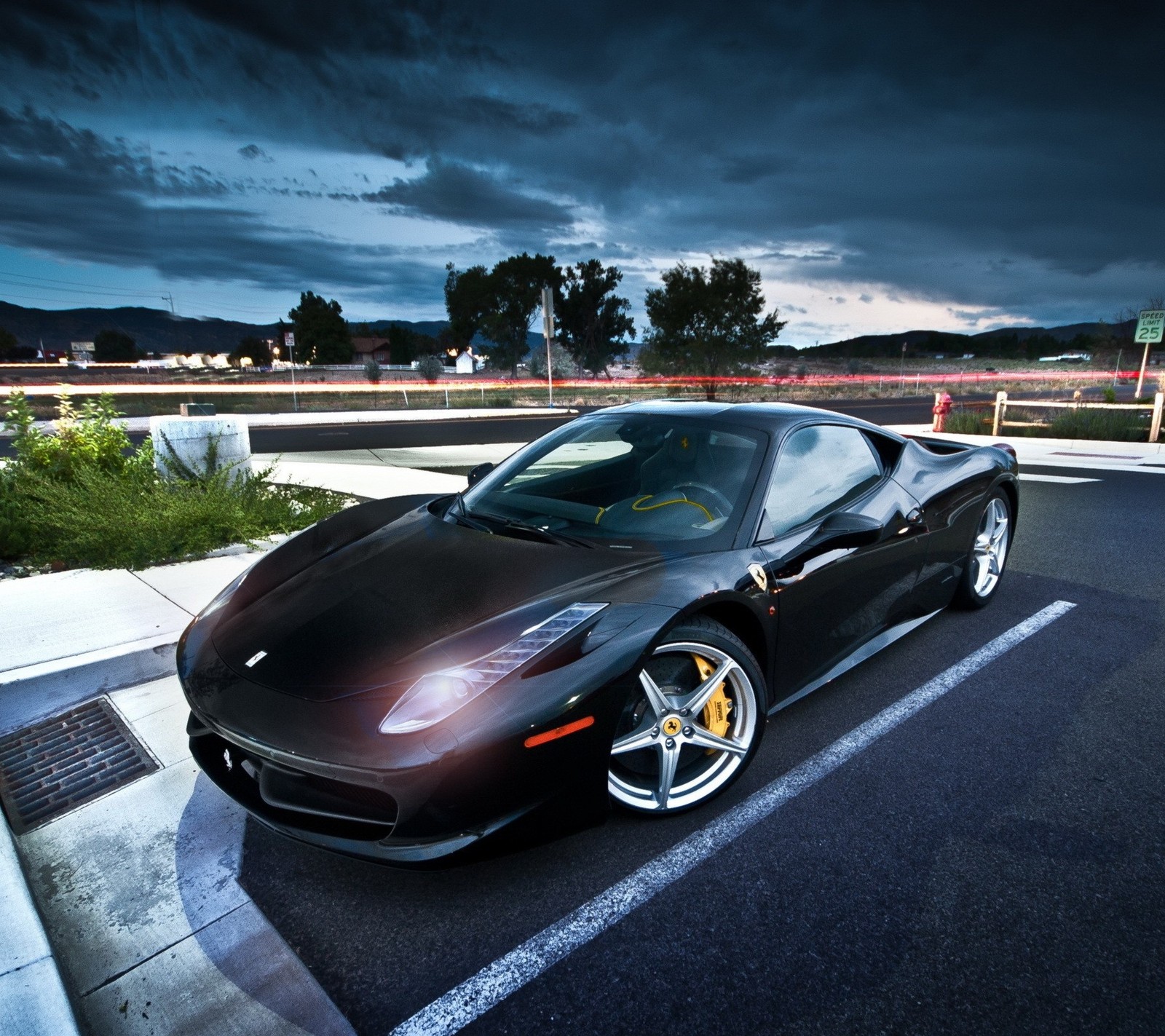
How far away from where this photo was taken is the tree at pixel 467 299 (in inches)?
2933

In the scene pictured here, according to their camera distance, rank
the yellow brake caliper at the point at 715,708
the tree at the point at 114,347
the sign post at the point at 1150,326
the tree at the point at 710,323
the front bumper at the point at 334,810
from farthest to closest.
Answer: the tree at the point at 114,347
the tree at the point at 710,323
the sign post at the point at 1150,326
the yellow brake caliper at the point at 715,708
the front bumper at the point at 334,810

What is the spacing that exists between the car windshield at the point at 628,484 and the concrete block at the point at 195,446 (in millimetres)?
3759

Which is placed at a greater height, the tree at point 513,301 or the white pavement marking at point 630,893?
the tree at point 513,301

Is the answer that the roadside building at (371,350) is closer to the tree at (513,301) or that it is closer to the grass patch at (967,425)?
the tree at (513,301)

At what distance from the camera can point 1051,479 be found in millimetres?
9547

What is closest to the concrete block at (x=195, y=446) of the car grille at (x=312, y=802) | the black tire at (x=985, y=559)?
the car grille at (x=312, y=802)

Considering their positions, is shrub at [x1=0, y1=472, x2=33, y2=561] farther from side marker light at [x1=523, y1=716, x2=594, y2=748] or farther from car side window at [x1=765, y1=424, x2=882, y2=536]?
car side window at [x1=765, y1=424, x2=882, y2=536]

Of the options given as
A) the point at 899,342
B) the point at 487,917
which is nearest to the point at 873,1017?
the point at 487,917

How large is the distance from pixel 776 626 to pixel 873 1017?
1.19 meters

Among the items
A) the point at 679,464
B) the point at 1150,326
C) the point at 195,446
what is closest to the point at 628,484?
the point at 679,464

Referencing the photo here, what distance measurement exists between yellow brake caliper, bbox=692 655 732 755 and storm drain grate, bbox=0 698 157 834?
2038 mm

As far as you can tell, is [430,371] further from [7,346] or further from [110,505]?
[7,346]

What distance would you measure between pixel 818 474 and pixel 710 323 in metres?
32.2

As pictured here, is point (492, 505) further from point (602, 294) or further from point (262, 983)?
point (602, 294)
